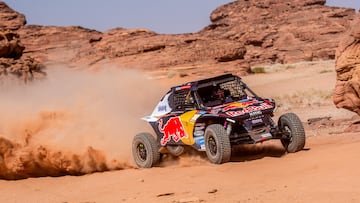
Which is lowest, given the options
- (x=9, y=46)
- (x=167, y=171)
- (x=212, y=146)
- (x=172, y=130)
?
(x=167, y=171)

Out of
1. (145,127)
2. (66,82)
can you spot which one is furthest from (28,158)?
(66,82)

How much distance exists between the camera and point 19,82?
2352 centimetres

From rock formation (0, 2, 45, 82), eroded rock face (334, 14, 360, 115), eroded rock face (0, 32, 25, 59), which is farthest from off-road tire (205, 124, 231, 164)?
eroded rock face (0, 32, 25, 59)

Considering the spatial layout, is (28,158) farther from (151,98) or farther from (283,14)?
(283,14)

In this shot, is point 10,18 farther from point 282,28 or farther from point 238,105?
point 238,105

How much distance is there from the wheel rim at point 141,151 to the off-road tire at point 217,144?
5.43 feet

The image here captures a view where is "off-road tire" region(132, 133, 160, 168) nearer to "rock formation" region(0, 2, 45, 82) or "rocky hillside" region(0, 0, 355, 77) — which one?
"rock formation" region(0, 2, 45, 82)

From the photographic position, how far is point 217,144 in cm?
934

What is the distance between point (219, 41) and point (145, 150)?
146 feet

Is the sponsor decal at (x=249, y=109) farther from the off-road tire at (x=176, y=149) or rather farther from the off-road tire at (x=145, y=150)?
the off-road tire at (x=145, y=150)

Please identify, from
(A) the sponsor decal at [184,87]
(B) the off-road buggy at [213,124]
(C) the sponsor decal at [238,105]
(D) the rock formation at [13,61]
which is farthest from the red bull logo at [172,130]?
(D) the rock formation at [13,61]

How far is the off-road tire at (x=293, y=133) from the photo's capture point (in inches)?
389

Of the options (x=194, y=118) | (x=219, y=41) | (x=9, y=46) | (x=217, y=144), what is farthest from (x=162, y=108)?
(x=219, y=41)

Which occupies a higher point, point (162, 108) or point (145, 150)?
point (162, 108)
